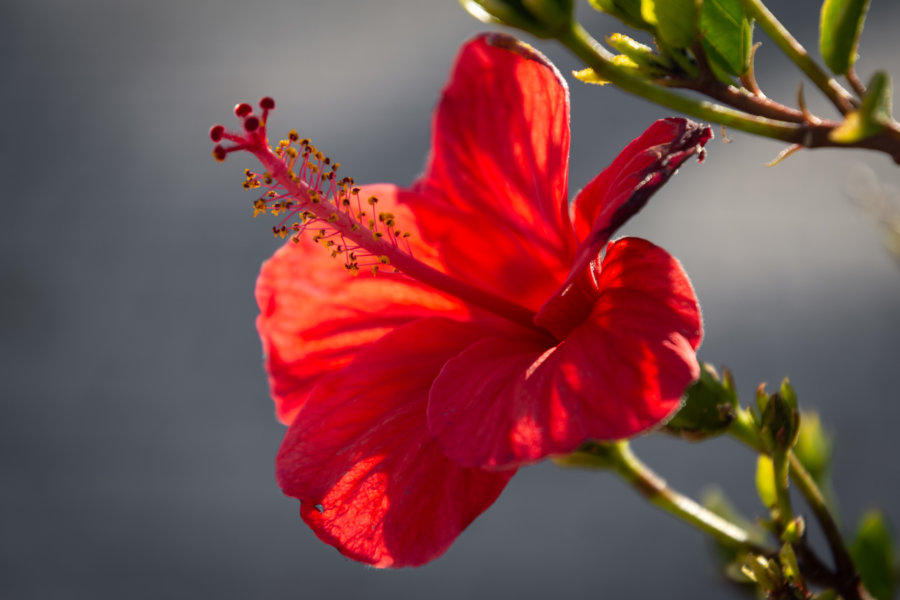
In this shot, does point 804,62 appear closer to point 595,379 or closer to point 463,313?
point 595,379

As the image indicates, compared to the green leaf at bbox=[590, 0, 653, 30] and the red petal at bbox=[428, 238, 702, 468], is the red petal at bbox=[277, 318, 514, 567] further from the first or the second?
the green leaf at bbox=[590, 0, 653, 30]

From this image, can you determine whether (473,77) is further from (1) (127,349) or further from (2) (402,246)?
(1) (127,349)

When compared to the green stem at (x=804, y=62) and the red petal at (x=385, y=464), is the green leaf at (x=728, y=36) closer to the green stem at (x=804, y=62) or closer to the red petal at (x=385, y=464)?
the green stem at (x=804, y=62)

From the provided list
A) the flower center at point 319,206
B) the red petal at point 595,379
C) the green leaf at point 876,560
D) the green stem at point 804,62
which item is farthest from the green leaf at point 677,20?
the green leaf at point 876,560

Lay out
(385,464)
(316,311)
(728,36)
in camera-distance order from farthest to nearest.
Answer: (316,311)
(385,464)
(728,36)

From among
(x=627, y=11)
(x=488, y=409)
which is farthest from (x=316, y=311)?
(x=627, y=11)

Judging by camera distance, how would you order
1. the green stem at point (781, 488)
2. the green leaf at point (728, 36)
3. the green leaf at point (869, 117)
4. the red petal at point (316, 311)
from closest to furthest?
the green leaf at point (869, 117) < the green leaf at point (728, 36) < the green stem at point (781, 488) < the red petal at point (316, 311)

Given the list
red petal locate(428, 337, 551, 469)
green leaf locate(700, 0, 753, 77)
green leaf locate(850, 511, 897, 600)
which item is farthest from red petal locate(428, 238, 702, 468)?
green leaf locate(850, 511, 897, 600)
